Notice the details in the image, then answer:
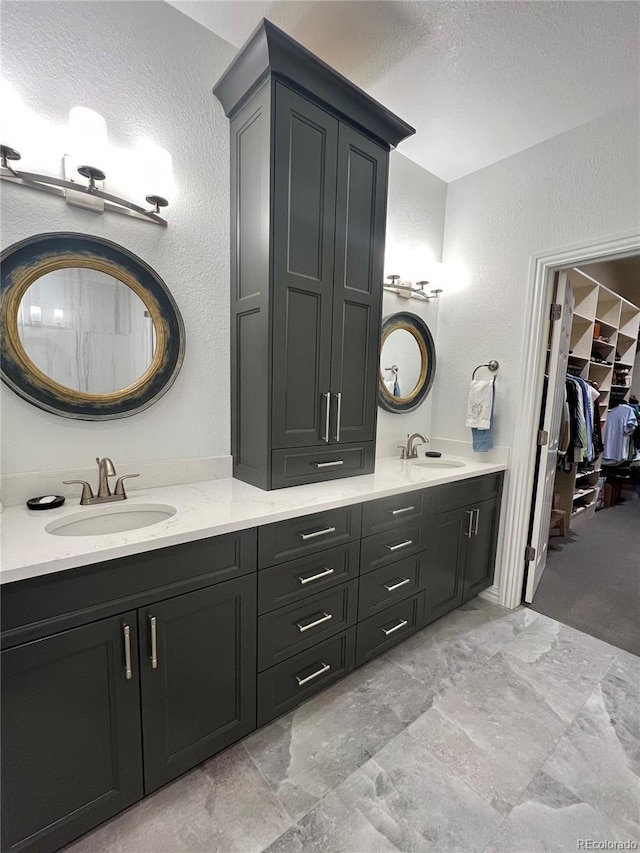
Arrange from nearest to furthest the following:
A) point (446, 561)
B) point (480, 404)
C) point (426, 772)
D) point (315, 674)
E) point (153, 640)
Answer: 1. point (153, 640)
2. point (426, 772)
3. point (315, 674)
4. point (446, 561)
5. point (480, 404)

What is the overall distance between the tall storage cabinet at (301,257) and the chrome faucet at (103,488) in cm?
54

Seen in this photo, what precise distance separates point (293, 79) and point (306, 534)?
1.84 metres

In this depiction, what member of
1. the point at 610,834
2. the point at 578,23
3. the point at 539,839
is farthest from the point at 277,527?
the point at 578,23

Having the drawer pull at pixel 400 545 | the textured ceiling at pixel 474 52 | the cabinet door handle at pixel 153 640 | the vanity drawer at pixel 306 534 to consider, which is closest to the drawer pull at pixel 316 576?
the vanity drawer at pixel 306 534

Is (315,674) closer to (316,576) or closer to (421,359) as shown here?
(316,576)

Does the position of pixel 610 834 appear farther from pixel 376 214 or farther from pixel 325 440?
pixel 376 214

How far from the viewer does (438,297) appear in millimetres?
2795

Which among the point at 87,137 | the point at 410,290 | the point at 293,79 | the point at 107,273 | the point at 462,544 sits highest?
the point at 293,79

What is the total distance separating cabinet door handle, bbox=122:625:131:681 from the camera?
1066mm

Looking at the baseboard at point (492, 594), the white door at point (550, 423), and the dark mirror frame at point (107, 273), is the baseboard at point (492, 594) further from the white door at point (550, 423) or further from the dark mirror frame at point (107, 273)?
the dark mirror frame at point (107, 273)

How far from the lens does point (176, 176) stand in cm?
161

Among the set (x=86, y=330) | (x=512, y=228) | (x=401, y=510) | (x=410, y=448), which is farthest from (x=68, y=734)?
(x=512, y=228)

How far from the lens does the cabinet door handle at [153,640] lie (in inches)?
43.7

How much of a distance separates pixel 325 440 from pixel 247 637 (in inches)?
35.2
